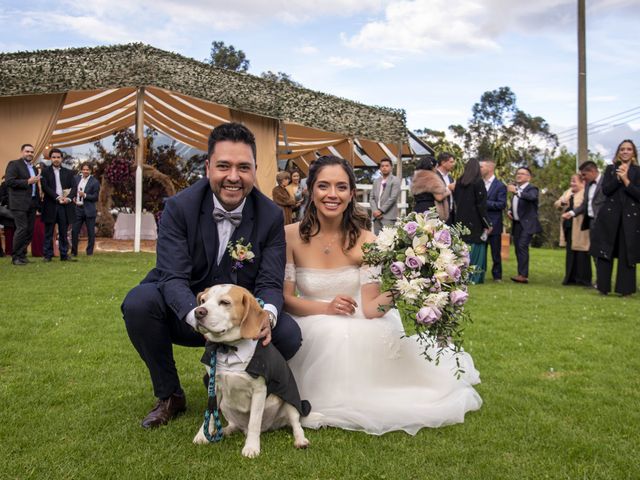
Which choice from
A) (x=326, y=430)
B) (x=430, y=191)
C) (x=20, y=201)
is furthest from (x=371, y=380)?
(x=20, y=201)

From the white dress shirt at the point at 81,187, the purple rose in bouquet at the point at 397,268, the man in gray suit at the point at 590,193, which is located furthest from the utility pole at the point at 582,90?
the purple rose in bouquet at the point at 397,268

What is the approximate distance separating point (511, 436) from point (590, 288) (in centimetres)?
816

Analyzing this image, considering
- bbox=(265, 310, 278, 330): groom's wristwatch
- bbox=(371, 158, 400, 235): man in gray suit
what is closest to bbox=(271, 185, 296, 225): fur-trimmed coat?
bbox=(371, 158, 400, 235): man in gray suit

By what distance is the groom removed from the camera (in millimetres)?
3543

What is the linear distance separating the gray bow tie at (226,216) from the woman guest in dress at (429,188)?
7.06 m

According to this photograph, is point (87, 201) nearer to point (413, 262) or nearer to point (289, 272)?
point (289, 272)

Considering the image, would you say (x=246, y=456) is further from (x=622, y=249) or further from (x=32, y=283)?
(x=622, y=249)

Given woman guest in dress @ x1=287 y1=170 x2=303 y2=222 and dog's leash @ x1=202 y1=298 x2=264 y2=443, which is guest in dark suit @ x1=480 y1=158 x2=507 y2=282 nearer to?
woman guest in dress @ x1=287 y1=170 x2=303 y2=222

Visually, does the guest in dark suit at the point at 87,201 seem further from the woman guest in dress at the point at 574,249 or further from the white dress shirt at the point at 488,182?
the woman guest in dress at the point at 574,249

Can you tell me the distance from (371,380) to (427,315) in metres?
0.67

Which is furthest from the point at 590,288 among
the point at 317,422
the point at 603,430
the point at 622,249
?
the point at 317,422

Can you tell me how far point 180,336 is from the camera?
12.2ft

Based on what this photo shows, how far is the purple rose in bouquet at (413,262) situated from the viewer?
3.58 m

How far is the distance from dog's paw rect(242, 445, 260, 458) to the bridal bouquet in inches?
46.9
